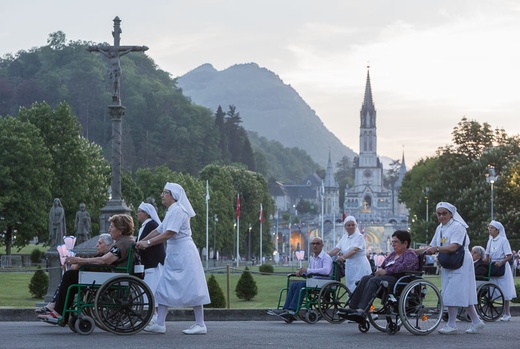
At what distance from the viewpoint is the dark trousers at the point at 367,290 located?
16969 mm

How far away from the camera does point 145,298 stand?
1625 centimetres

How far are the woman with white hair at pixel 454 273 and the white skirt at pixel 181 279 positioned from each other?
131 inches

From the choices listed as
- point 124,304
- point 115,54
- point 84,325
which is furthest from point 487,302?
point 115,54

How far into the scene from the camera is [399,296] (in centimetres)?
1691

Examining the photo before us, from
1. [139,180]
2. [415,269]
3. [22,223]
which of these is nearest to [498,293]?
[415,269]

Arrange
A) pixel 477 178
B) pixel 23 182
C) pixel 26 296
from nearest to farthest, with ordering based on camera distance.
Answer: pixel 26 296
pixel 23 182
pixel 477 178

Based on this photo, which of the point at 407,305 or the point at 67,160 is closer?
the point at 407,305

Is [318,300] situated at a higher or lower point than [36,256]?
lower

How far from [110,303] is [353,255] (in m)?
5.80

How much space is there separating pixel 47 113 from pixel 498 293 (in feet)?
185

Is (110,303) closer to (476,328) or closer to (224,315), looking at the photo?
(476,328)

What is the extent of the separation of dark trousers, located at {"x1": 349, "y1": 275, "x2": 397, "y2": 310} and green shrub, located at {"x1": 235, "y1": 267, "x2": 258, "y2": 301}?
816 inches

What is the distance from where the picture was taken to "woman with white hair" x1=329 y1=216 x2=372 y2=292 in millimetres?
20453

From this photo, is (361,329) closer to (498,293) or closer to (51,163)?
(498,293)
